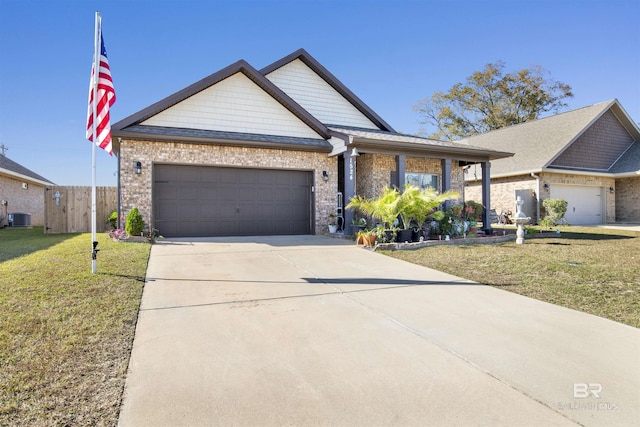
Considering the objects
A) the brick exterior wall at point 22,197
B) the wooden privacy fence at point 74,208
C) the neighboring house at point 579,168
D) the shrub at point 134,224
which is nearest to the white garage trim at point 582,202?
the neighboring house at point 579,168

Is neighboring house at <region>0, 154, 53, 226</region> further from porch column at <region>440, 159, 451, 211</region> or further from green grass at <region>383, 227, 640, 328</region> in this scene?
green grass at <region>383, 227, 640, 328</region>

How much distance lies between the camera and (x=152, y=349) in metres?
2.88

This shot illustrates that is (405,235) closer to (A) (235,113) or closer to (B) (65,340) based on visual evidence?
(A) (235,113)

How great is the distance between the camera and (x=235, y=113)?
11625 millimetres

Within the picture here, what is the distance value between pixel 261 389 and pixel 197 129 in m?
10.3

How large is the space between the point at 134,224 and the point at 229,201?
299 centimetres

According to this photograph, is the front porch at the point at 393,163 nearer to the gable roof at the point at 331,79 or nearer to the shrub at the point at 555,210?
the gable roof at the point at 331,79

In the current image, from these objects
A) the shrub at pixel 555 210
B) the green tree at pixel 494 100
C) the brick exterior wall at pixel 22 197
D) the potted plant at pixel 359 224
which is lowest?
the potted plant at pixel 359 224

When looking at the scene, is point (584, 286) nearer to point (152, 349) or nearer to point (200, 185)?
point (152, 349)

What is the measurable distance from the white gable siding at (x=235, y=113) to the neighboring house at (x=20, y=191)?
954cm

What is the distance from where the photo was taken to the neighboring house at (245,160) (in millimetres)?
10461

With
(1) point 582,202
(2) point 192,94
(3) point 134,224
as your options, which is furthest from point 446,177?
(1) point 582,202

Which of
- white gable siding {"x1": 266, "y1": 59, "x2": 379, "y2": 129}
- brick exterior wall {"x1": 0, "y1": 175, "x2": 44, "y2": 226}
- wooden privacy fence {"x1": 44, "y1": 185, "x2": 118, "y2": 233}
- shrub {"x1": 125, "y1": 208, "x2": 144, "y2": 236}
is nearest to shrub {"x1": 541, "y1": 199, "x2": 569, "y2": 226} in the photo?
white gable siding {"x1": 266, "y1": 59, "x2": 379, "y2": 129}

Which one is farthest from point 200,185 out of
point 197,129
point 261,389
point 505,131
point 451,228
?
point 505,131
